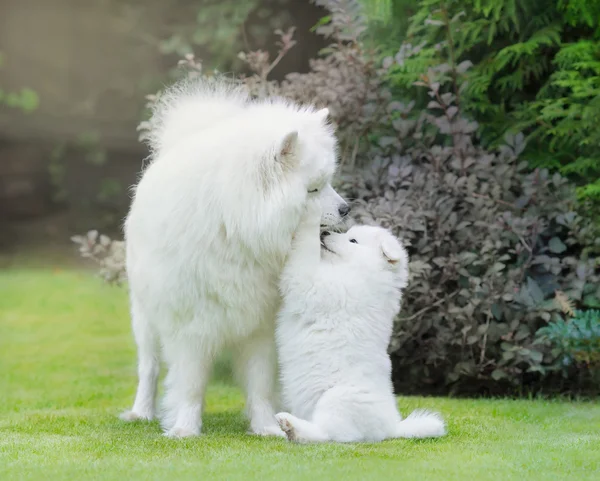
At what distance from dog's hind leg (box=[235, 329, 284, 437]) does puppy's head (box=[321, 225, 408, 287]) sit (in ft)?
1.73

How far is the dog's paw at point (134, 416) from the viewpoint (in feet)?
16.1

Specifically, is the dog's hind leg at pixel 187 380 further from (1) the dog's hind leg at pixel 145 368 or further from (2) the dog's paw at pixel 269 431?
(1) the dog's hind leg at pixel 145 368

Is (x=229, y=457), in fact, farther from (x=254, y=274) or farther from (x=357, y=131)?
(x=357, y=131)

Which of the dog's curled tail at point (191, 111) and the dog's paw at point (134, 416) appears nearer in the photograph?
the dog's curled tail at point (191, 111)

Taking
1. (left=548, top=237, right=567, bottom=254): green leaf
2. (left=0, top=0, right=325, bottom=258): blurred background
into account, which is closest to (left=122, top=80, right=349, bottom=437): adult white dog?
(left=548, top=237, right=567, bottom=254): green leaf

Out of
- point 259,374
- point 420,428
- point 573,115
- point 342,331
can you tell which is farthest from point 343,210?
point 573,115

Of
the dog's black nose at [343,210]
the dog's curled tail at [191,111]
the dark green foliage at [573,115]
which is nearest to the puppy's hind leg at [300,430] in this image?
the dog's black nose at [343,210]

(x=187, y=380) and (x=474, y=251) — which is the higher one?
(x=474, y=251)

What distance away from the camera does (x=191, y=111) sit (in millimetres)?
4523

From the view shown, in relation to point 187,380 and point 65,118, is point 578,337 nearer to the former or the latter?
point 187,380

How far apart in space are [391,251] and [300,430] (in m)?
0.96

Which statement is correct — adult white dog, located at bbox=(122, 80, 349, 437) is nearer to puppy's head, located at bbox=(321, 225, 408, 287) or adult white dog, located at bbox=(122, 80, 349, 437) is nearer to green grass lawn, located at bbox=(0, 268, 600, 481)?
puppy's head, located at bbox=(321, 225, 408, 287)

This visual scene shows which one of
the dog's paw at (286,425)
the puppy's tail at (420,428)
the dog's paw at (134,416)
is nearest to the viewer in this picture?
the dog's paw at (286,425)

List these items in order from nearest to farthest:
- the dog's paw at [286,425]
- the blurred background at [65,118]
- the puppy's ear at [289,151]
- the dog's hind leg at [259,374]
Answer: the dog's paw at [286,425], the puppy's ear at [289,151], the dog's hind leg at [259,374], the blurred background at [65,118]
